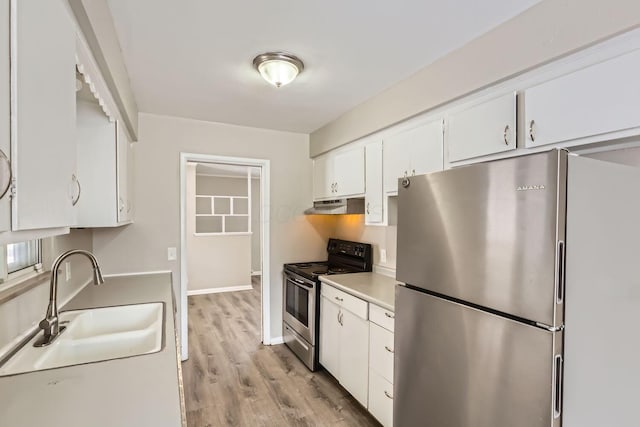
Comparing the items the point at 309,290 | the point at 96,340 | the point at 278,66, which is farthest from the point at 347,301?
the point at 278,66

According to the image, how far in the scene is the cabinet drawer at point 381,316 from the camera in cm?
201

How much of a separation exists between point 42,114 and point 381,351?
81.4 inches

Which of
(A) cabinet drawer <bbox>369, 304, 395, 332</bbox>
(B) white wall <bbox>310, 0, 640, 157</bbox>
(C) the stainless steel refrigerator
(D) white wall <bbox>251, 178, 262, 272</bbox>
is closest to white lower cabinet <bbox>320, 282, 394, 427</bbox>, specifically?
(A) cabinet drawer <bbox>369, 304, 395, 332</bbox>

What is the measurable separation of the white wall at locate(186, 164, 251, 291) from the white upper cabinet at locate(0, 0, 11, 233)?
5.35 meters

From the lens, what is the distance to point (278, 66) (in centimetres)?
199

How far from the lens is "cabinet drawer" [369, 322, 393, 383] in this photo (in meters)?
2.04

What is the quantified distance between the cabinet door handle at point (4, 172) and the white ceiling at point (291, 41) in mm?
1265

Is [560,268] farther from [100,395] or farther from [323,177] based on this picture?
[323,177]

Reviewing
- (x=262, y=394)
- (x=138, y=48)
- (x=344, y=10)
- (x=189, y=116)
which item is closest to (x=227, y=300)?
(x=262, y=394)

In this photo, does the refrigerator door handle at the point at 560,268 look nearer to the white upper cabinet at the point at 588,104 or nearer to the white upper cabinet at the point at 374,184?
the white upper cabinet at the point at 588,104

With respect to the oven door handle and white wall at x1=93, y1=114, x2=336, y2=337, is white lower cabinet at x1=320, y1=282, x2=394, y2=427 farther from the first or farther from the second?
white wall at x1=93, y1=114, x2=336, y2=337

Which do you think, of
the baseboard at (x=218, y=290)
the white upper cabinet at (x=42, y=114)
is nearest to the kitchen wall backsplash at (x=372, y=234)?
the white upper cabinet at (x=42, y=114)

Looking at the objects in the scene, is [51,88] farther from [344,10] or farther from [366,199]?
[366,199]

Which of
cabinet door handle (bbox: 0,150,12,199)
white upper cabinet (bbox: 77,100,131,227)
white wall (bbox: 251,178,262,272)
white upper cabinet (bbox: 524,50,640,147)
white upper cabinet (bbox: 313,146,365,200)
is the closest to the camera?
cabinet door handle (bbox: 0,150,12,199)
